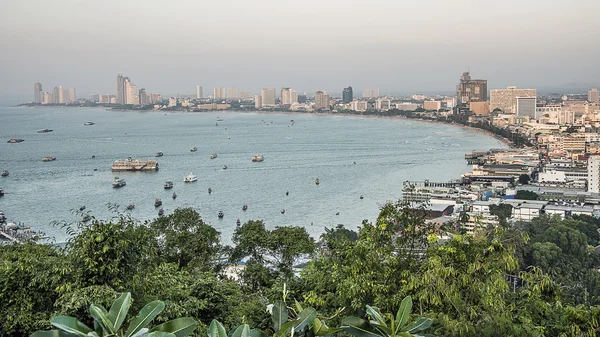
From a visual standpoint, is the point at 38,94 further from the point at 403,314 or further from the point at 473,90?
the point at 403,314

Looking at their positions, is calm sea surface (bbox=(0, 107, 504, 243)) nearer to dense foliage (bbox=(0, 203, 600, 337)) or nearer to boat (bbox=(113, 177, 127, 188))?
boat (bbox=(113, 177, 127, 188))

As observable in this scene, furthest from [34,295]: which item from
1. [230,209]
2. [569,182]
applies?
[569,182]

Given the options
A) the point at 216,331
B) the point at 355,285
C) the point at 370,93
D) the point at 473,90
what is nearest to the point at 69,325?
the point at 216,331

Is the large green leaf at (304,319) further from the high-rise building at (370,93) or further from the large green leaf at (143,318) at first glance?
the high-rise building at (370,93)

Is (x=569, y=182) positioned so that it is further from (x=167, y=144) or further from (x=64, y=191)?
(x=167, y=144)

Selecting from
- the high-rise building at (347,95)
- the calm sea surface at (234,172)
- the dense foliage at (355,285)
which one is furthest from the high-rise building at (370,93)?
the dense foliage at (355,285)
